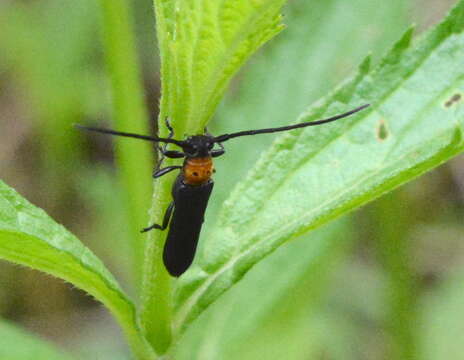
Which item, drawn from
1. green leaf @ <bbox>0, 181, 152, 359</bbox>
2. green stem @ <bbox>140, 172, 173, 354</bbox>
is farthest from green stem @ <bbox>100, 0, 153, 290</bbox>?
green leaf @ <bbox>0, 181, 152, 359</bbox>

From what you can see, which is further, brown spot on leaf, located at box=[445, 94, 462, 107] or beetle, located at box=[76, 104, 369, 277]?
beetle, located at box=[76, 104, 369, 277]

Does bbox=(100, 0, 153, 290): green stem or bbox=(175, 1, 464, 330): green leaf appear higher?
bbox=(175, 1, 464, 330): green leaf

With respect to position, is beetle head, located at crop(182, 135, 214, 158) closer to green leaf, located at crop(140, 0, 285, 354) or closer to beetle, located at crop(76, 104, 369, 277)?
beetle, located at crop(76, 104, 369, 277)

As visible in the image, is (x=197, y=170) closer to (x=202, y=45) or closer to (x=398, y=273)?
(x=202, y=45)

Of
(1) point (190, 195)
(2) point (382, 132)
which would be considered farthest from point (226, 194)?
(2) point (382, 132)

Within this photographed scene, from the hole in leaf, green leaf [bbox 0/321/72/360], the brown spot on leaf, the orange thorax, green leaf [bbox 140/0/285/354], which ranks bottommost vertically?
green leaf [bbox 0/321/72/360]

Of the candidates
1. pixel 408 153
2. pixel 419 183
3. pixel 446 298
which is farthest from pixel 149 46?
pixel 408 153
